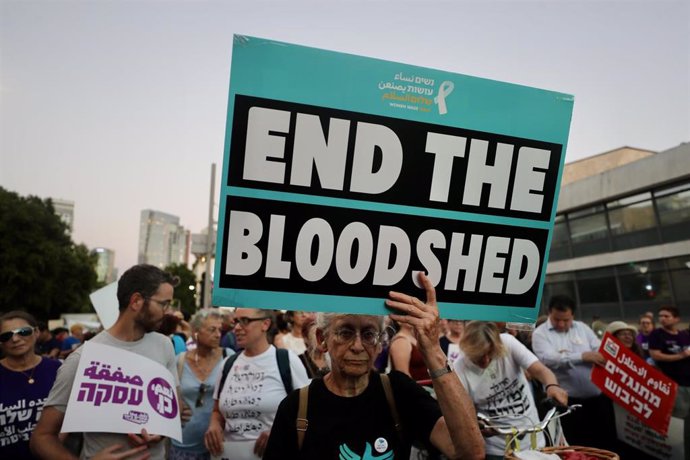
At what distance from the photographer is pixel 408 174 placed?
2221 mm

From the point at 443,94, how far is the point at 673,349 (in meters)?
7.59

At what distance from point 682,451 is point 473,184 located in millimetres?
5296

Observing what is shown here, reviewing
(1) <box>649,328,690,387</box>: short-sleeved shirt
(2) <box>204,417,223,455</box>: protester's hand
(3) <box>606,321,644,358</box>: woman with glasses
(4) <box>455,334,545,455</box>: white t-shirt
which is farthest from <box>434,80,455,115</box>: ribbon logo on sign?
(1) <box>649,328,690,387</box>: short-sleeved shirt

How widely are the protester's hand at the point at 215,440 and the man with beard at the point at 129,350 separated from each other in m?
0.85

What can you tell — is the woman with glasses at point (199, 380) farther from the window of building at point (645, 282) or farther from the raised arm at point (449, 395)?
the window of building at point (645, 282)

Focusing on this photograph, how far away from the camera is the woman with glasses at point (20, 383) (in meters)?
3.55

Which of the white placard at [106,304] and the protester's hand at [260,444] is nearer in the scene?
the protester's hand at [260,444]

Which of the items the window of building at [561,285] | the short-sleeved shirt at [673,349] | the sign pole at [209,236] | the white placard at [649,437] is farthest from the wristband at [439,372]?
the window of building at [561,285]

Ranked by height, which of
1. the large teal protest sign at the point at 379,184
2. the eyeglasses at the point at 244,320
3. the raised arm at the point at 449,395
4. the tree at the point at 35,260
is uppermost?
the large teal protest sign at the point at 379,184

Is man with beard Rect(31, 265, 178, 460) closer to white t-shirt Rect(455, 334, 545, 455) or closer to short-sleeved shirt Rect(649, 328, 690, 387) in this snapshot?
white t-shirt Rect(455, 334, 545, 455)

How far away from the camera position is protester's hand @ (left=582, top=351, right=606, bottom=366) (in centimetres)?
561

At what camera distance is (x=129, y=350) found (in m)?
3.10

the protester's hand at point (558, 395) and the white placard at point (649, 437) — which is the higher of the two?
the protester's hand at point (558, 395)

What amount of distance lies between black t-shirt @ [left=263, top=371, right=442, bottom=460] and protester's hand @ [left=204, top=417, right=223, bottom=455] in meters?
1.94
